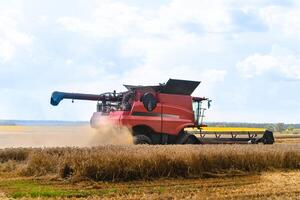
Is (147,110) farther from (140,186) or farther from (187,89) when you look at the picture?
(140,186)

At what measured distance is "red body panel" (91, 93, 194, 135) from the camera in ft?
66.4

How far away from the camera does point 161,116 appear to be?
2081 centimetres

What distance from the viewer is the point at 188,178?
13.5m

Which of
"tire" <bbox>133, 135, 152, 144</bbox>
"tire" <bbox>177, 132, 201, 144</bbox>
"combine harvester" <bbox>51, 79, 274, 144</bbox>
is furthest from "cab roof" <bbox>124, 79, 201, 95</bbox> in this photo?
"tire" <bbox>133, 135, 152, 144</bbox>

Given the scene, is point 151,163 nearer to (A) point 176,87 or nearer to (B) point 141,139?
(B) point 141,139

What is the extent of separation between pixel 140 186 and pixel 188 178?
1919 mm

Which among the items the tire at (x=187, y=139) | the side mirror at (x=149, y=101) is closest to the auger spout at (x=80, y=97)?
the side mirror at (x=149, y=101)

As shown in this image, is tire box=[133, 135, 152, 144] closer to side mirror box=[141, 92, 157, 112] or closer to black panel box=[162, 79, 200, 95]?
side mirror box=[141, 92, 157, 112]

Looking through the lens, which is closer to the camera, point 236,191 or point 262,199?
point 262,199

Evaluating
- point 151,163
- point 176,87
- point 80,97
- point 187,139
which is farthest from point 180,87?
point 151,163

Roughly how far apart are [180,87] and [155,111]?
1.60 m

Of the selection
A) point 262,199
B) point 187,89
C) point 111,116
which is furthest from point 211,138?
point 262,199

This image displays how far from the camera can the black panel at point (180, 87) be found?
21095 millimetres

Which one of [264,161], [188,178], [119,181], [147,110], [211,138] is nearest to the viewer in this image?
[119,181]
